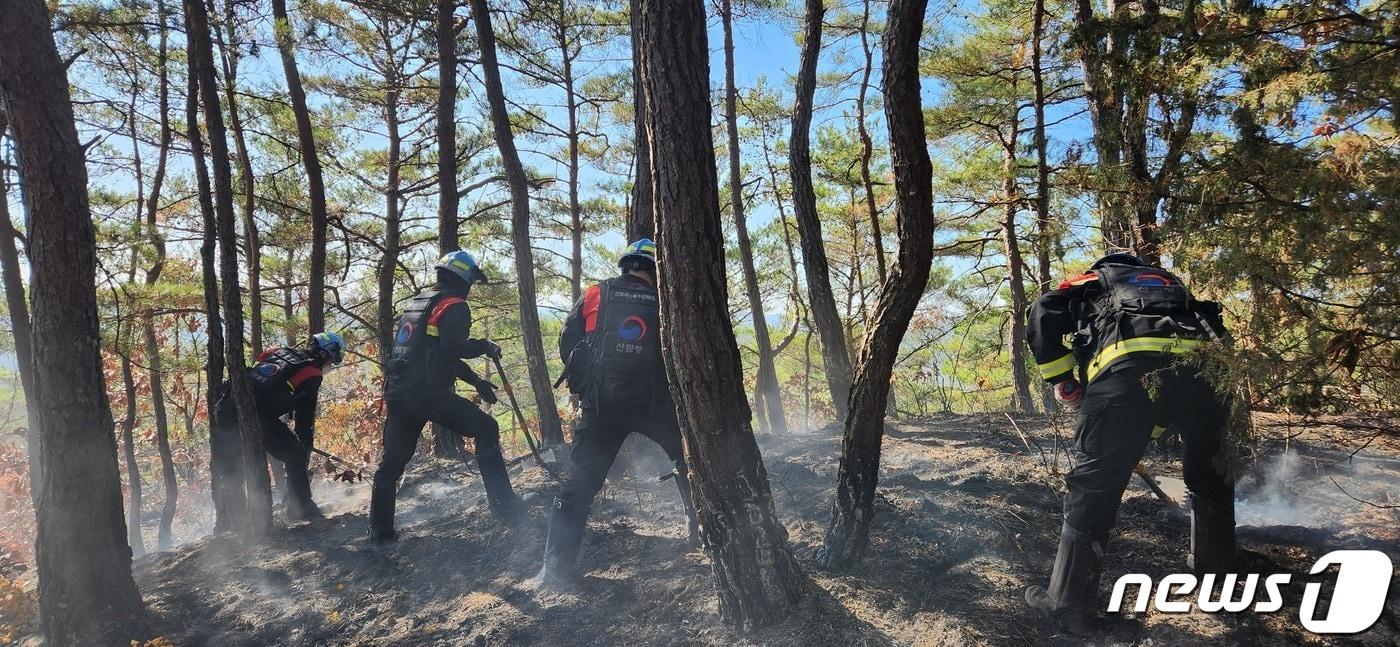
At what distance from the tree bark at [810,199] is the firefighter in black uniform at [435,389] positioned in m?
2.98

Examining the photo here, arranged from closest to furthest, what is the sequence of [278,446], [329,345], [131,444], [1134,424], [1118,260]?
[1134,424], [1118,260], [278,446], [329,345], [131,444]

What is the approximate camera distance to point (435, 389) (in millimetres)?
4320

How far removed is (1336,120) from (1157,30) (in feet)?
3.14

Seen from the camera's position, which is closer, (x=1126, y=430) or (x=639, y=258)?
(x=1126, y=430)

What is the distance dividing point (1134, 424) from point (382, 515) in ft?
15.3

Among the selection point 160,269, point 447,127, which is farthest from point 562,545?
point 160,269

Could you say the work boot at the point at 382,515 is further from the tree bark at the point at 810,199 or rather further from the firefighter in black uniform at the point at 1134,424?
the firefighter in black uniform at the point at 1134,424

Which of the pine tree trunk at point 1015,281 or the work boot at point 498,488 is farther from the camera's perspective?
the pine tree trunk at point 1015,281

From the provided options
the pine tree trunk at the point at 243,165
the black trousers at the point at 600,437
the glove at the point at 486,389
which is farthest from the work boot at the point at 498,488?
the pine tree trunk at the point at 243,165

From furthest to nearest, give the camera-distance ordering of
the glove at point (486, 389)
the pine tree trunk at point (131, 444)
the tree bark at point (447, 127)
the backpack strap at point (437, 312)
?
the pine tree trunk at point (131, 444) → the tree bark at point (447, 127) → the glove at point (486, 389) → the backpack strap at point (437, 312)

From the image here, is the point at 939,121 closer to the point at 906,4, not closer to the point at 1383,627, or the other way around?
the point at 906,4

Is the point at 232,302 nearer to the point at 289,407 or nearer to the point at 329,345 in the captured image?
the point at 329,345

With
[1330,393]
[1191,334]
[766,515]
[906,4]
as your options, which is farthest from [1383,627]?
[906,4]

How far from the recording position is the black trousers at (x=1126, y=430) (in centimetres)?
241
